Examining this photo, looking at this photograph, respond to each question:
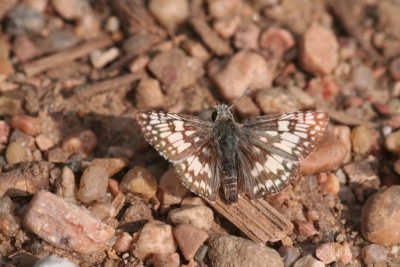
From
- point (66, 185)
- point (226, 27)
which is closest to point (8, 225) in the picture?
point (66, 185)

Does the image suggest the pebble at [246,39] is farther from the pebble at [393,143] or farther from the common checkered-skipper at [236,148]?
the pebble at [393,143]

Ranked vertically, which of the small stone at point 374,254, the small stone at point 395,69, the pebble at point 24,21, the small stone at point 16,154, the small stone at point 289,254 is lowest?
the small stone at point 374,254

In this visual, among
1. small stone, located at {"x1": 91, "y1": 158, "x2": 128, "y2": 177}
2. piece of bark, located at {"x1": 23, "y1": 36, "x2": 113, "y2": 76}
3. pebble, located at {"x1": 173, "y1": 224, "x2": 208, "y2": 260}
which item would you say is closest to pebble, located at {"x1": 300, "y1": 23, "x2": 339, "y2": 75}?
piece of bark, located at {"x1": 23, "y1": 36, "x2": 113, "y2": 76}

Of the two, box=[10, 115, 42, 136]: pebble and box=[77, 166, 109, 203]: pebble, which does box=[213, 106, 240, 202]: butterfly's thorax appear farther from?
box=[10, 115, 42, 136]: pebble

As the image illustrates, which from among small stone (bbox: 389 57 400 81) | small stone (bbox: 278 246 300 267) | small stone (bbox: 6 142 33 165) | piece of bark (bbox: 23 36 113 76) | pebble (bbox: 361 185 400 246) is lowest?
small stone (bbox: 278 246 300 267)

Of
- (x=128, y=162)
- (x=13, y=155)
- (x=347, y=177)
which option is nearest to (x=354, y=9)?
(x=347, y=177)

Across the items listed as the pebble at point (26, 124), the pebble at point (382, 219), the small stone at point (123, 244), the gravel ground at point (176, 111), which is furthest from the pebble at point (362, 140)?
the pebble at point (26, 124)
